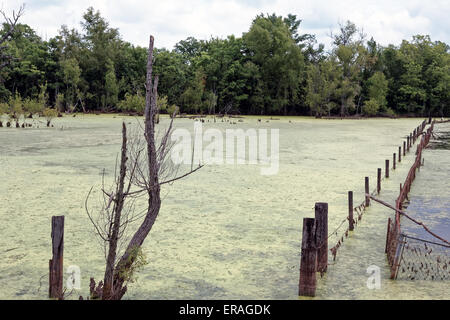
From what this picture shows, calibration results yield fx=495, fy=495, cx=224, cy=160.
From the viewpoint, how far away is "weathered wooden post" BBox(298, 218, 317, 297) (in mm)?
3461

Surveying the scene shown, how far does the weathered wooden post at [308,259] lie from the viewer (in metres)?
3.46

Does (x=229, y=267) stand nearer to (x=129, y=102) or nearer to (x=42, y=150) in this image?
(x=42, y=150)

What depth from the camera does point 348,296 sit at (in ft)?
11.8

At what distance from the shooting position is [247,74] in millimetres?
36406

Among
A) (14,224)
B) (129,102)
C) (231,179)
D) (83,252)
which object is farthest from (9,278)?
(129,102)

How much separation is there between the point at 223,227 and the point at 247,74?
105ft

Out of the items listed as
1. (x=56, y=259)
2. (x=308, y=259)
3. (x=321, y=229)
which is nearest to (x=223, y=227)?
(x=321, y=229)

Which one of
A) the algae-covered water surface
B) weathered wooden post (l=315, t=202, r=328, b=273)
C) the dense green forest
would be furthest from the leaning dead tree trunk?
the dense green forest

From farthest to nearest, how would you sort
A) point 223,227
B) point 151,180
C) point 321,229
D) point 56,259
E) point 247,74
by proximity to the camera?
1. point 247,74
2. point 223,227
3. point 321,229
4. point 151,180
5. point 56,259

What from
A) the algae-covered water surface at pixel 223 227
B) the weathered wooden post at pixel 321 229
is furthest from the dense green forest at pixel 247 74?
the weathered wooden post at pixel 321 229

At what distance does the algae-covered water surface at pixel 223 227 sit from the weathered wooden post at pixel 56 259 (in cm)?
23

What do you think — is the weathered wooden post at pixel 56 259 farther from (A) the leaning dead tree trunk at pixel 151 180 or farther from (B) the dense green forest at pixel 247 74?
(B) the dense green forest at pixel 247 74

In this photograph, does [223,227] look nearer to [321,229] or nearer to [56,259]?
[321,229]
